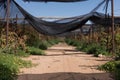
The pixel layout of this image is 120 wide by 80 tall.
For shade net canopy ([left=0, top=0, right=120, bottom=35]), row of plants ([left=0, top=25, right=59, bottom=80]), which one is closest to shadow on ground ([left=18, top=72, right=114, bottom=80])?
row of plants ([left=0, top=25, right=59, bottom=80])

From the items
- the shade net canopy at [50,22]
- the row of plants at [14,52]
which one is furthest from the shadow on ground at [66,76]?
the shade net canopy at [50,22]

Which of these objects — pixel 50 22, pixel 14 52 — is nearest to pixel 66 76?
pixel 14 52

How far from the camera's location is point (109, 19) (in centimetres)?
1608

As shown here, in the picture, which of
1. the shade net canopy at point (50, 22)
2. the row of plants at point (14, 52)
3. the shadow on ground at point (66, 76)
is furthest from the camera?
the shade net canopy at point (50, 22)

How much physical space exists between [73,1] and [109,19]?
1.89 m

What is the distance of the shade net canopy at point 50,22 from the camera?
49.2ft

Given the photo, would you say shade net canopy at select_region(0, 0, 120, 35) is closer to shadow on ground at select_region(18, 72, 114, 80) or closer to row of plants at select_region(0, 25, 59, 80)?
row of plants at select_region(0, 25, 59, 80)

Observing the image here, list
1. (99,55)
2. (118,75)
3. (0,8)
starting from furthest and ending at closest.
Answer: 1. (99,55)
2. (0,8)
3. (118,75)

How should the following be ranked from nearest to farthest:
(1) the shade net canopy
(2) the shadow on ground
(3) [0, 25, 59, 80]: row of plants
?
(3) [0, 25, 59, 80]: row of plants
(2) the shadow on ground
(1) the shade net canopy

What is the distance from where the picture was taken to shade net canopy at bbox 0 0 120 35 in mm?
14992

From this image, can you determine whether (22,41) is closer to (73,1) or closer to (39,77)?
(73,1)

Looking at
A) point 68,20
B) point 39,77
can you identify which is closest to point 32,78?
point 39,77

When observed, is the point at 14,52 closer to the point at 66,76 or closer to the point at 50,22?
the point at 50,22

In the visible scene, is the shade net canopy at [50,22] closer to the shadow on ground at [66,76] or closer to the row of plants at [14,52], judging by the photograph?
the row of plants at [14,52]
